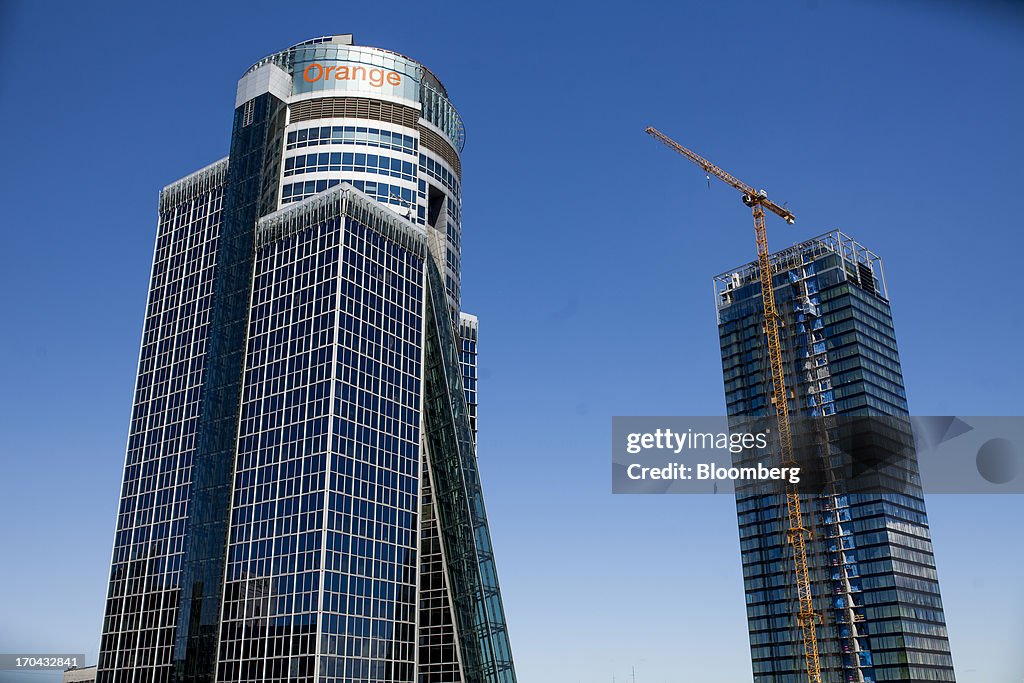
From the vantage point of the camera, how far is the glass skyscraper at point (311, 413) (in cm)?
10806

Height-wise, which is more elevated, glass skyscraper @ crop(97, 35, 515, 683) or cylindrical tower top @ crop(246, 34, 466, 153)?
cylindrical tower top @ crop(246, 34, 466, 153)

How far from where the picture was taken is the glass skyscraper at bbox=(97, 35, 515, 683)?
108 m

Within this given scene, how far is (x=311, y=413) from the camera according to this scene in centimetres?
11275

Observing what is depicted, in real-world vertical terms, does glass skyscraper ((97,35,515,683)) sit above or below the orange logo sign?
below

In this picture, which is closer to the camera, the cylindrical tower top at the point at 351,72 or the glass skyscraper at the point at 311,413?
the glass skyscraper at the point at 311,413

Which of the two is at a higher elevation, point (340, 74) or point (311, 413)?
point (340, 74)

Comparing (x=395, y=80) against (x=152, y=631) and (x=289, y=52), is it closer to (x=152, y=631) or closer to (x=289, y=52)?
(x=289, y=52)

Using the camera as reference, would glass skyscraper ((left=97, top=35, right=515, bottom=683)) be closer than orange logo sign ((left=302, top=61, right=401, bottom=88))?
Yes

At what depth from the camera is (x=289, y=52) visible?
14425cm

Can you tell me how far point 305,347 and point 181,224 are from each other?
42.1m

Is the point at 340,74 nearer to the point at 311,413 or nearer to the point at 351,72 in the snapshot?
the point at 351,72

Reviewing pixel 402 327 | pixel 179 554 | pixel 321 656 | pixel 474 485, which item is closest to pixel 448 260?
pixel 402 327

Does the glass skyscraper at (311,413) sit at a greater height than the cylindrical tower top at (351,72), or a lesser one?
lesser

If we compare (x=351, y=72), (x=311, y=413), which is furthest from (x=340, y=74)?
(x=311, y=413)
